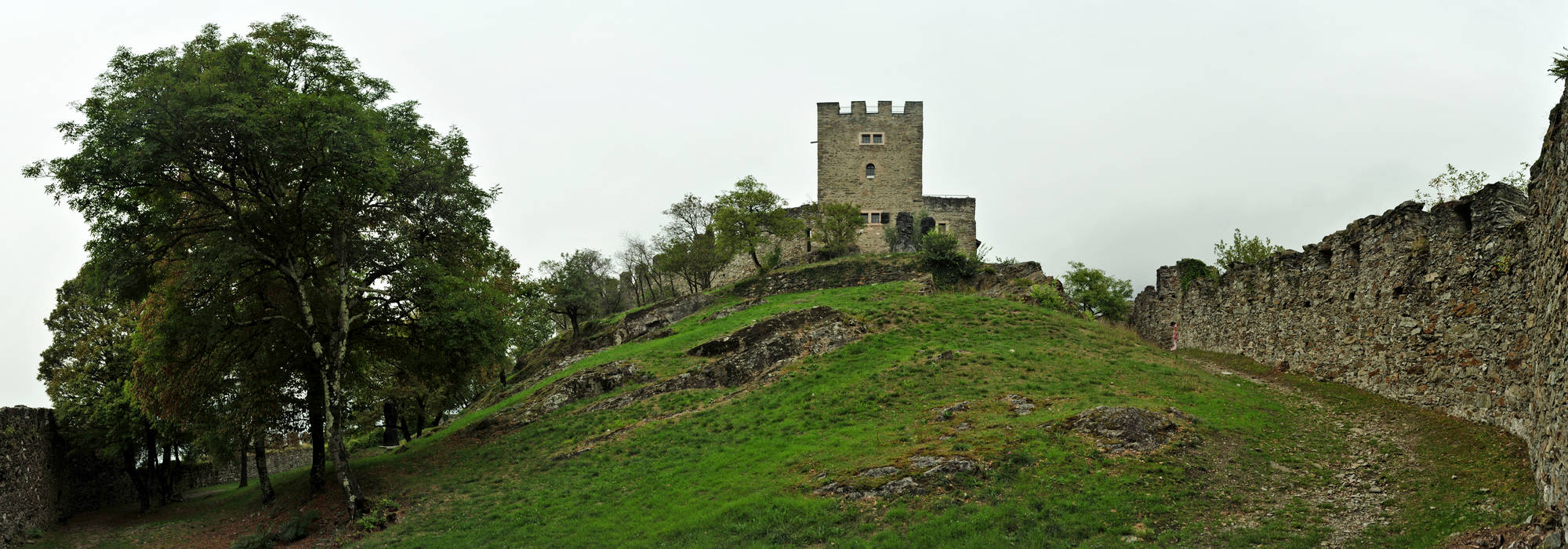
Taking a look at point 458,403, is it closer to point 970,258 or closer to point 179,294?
point 179,294

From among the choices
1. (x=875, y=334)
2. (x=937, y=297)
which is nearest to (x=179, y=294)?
(x=875, y=334)

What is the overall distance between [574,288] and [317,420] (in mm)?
23842

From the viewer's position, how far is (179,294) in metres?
21.8

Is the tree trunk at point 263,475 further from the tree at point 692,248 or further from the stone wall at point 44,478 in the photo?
the tree at point 692,248

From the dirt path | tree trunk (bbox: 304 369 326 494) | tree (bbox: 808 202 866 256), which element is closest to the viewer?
the dirt path

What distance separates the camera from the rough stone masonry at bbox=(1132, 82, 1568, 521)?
8328mm

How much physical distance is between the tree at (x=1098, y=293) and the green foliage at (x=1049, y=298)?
12.2 m

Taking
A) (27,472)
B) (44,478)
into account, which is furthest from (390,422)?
(27,472)

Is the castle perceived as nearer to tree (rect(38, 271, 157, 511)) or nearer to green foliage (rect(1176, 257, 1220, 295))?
green foliage (rect(1176, 257, 1220, 295))

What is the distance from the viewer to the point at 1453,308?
15.0 meters

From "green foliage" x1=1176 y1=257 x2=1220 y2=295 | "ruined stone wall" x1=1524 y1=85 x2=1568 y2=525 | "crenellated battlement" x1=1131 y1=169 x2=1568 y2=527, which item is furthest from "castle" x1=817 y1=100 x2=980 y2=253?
"ruined stone wall" x1=1524 y1=85 x2=1568 y2=525

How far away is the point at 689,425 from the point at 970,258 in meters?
21.9

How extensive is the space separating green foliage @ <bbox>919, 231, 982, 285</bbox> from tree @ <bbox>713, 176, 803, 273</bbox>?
978 centimetres

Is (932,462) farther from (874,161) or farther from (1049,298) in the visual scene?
(874,161)
